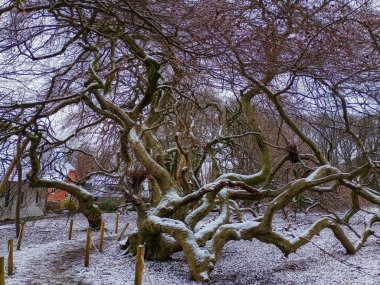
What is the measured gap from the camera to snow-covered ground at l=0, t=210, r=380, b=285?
654 centimetres

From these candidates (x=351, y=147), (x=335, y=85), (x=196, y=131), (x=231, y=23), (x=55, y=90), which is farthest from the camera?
(x=351, y=147)

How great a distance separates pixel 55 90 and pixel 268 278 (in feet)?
19.4

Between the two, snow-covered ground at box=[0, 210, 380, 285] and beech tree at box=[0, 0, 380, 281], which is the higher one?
beech tree at box=[0, 0, 380, 281]

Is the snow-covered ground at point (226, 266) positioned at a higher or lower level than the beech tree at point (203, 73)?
lower

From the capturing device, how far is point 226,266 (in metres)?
7.92

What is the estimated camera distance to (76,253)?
9.31m

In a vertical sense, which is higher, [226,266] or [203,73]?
[203,73]

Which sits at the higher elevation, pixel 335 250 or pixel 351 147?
pixel 351 147

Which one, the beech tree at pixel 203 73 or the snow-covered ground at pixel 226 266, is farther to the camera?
the snow-covered ground at pixel 226 266

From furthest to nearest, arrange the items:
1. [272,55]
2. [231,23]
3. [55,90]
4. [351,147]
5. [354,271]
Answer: [351,147] < [55,90] < [354,271] < [272,55] < [231,23]

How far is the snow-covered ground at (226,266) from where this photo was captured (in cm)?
654

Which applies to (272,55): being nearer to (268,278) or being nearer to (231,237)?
(231,237)

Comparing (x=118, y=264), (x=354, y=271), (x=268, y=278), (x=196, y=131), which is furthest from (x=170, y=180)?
(x=196, y=131)

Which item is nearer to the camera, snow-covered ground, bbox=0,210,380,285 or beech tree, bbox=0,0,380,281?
beech tree, bbox=0,0,380,281
